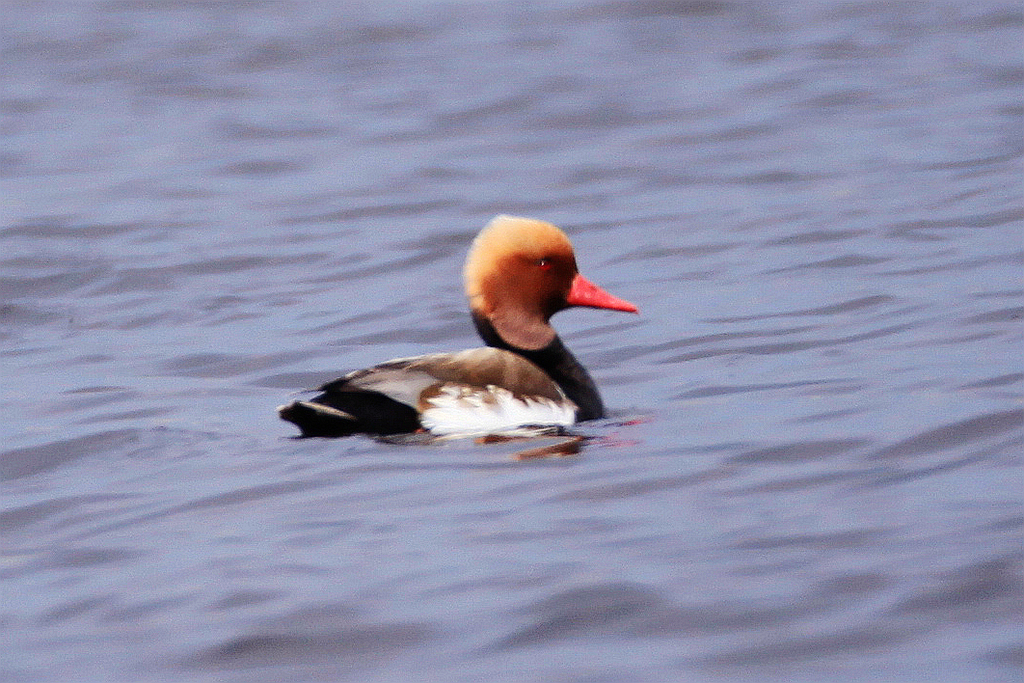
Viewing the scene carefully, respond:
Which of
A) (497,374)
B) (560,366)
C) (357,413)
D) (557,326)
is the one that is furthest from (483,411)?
(557,326)

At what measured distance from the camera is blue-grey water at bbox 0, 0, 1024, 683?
507 centimetres

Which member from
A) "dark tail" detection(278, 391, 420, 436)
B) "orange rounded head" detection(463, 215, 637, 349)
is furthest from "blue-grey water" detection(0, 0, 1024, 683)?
"orange rounded head" detection(463, 215, 637, 349)

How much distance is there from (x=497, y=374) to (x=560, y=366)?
590 millimetres

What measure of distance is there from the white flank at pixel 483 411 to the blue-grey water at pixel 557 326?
141 millimetres

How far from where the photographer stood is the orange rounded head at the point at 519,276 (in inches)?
302

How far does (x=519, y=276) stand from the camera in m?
7.71

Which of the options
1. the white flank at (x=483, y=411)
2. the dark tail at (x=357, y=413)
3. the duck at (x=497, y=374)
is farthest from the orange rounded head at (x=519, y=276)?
the dark tail at (x=357, y=413)

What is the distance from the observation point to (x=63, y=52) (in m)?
19.5

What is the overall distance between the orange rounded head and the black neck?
1.2 inches

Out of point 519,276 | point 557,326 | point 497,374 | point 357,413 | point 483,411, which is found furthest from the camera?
point 557,326

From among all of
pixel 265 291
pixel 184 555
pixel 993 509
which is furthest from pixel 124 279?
pixel 993 509

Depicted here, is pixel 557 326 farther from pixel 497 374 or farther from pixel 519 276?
pixel 497 374

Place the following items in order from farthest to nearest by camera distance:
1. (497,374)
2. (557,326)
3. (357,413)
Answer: (557,326), (497,374), (357,413)

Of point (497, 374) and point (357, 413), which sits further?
point (497, 374)
